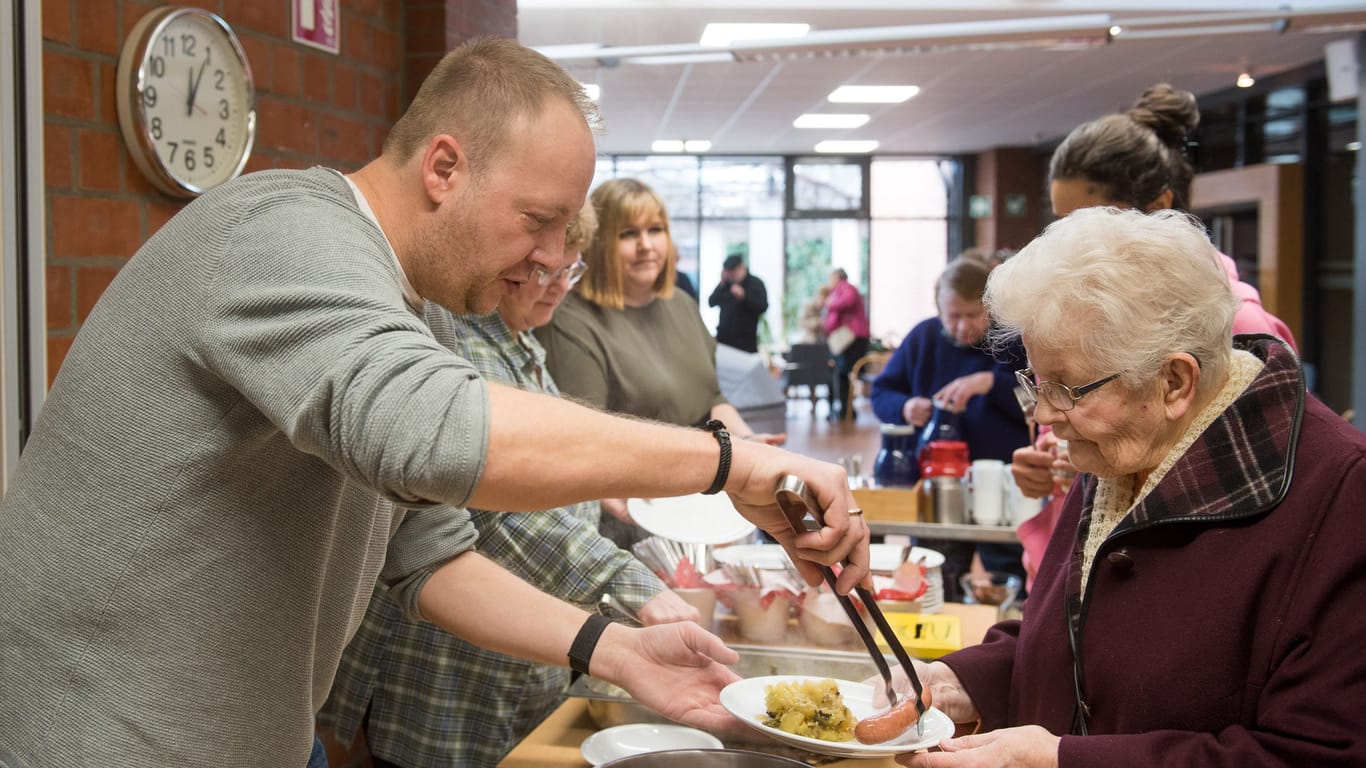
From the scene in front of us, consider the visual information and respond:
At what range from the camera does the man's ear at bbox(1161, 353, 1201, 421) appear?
1.52m

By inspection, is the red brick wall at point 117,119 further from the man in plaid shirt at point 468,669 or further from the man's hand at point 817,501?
the man's hand at point 817,501

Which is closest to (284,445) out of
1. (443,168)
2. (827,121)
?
(443,168)

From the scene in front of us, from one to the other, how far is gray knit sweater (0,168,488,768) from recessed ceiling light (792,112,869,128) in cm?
1116

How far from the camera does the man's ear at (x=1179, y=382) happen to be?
1.52m

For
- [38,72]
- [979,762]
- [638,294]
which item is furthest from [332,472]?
[638,294]

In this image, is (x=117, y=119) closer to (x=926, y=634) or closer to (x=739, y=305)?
(x=926, y=634)

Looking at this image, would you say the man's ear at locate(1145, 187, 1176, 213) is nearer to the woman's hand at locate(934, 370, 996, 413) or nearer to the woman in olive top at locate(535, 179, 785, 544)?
the woman in olive top at locate(535, 179, 785, 544)

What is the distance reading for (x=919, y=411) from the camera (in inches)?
175

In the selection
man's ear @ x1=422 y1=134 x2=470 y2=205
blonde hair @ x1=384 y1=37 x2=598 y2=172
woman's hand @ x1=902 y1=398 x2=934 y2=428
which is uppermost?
blonde hair @ x1=384 y1=37 x2=598 y2=172

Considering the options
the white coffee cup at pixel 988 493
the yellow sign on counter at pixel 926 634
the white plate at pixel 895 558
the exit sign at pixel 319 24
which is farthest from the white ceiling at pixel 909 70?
the yellow sign on counter at pixel 926 634

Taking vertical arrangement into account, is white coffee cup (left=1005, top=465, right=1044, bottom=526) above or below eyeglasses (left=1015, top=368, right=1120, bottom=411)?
below

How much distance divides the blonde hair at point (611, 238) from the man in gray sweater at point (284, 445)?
74.2 inches

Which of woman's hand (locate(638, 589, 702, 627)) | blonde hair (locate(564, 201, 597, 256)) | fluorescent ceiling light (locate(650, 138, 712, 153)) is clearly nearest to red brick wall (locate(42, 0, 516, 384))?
blonde hair (locate(564, 201, 597, 256))

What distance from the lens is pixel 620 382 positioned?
3180 mm
